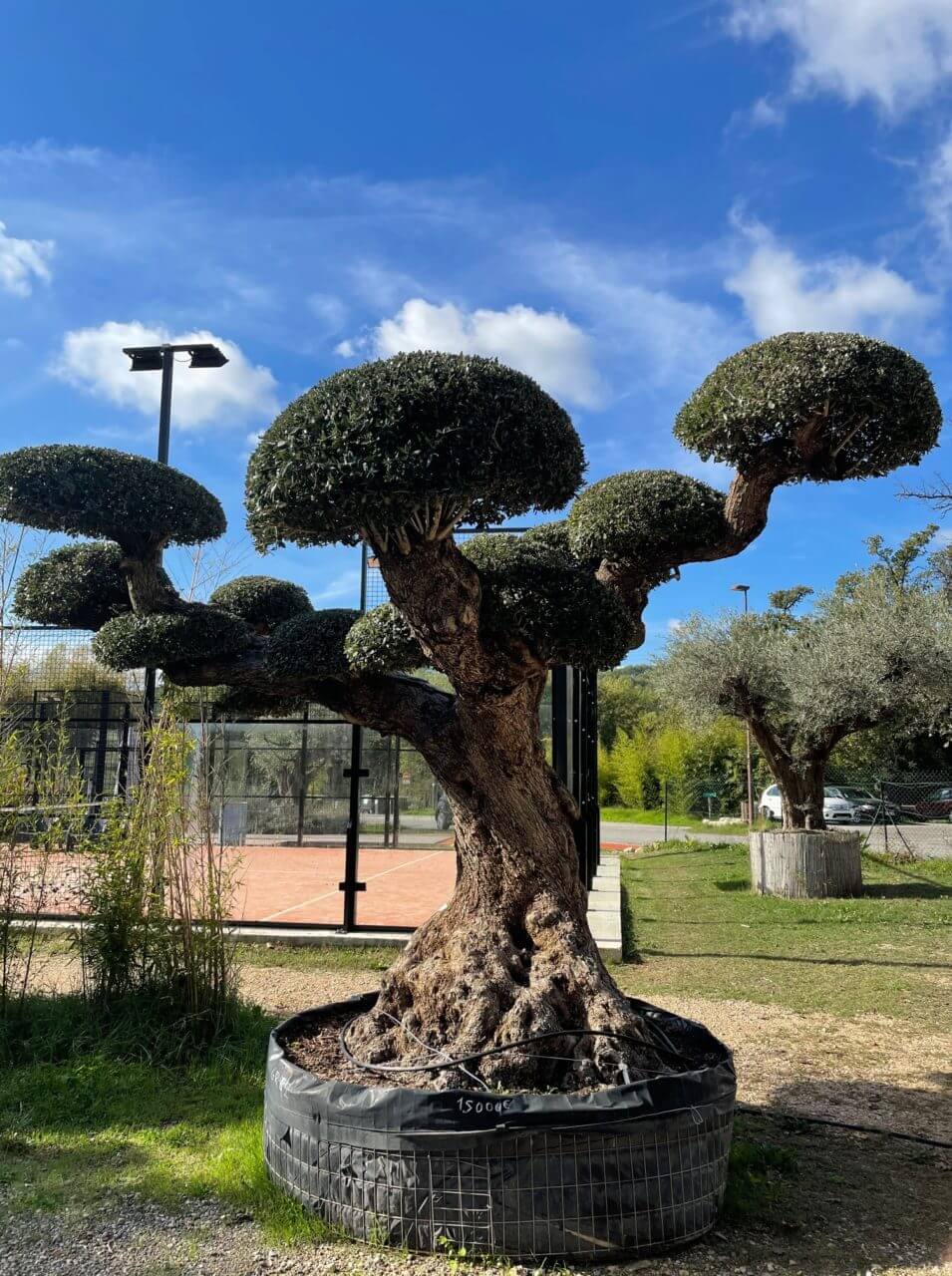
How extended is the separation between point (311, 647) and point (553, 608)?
6.33ft

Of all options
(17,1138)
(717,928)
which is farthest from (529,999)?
(717,928)

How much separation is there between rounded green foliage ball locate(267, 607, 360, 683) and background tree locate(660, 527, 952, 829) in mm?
8248

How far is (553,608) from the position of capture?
11.7ft

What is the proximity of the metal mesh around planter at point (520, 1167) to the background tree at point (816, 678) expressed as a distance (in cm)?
964

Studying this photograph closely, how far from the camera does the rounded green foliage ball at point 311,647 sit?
4973 mm

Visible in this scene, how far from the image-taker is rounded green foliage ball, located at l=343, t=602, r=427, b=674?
429 cm

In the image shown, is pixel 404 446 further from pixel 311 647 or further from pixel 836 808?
pixel 836 808

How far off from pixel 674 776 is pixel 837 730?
16.5 meters

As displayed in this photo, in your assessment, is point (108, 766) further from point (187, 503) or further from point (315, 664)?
point (315, 664)

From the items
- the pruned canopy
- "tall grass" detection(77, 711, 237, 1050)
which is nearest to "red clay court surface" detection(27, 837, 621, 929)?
"tall grass" detection(77, 711, 237, 1050)

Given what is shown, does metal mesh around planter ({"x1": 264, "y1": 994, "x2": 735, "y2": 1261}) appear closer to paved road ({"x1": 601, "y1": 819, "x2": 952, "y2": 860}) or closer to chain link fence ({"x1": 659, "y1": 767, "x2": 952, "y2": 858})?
paved road ({"x1": 601, "y1": 819, "x2": 952, "y2": 860})

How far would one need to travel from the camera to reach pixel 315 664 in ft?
16.4

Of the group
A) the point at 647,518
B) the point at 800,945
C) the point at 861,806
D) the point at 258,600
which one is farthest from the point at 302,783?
the point at 861,806

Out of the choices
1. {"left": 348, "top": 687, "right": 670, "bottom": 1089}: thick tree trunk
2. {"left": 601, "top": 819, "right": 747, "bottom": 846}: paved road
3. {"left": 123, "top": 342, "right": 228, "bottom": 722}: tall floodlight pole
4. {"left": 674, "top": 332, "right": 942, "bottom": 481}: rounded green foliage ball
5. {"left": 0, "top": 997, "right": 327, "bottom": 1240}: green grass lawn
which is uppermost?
{"left": 123, "top": 342, "right": 228, "bottom": 722}: tall floodlight pole
